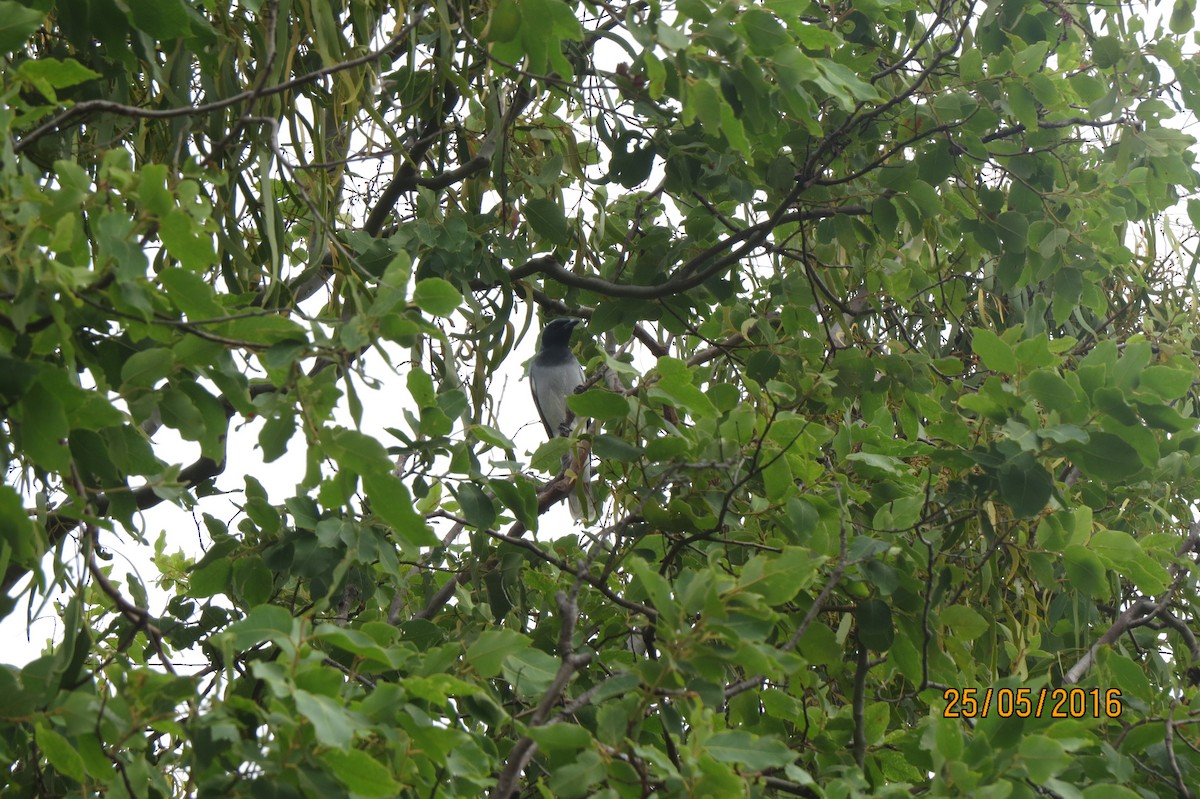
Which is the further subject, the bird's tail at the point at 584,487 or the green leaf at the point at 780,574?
the bird's tail at the point at 584,487

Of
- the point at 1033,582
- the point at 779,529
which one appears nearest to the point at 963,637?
→ the point at 779,529

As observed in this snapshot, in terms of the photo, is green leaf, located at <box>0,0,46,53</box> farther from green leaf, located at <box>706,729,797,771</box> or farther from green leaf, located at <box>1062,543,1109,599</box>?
green leaf, located at <box>1062,543,1109,599</box>

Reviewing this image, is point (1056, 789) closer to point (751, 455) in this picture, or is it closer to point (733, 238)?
point (751, 455)

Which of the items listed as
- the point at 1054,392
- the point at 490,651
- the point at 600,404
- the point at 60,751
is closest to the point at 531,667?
the point at 490,651

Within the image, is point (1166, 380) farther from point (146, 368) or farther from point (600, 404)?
point (146, 368)

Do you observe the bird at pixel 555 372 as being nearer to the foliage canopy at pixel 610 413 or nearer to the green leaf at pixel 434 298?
the foliage canopy at pixel 610 413

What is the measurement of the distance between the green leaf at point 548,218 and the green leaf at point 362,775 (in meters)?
1.51

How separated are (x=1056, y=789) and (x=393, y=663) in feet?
2.59

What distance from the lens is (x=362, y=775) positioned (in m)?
1.11

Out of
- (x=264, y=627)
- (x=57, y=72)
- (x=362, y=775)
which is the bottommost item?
(x=362, y=775)

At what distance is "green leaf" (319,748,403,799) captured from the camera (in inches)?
43.4

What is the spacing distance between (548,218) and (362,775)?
1535 millimetres
